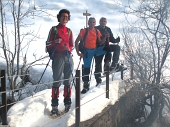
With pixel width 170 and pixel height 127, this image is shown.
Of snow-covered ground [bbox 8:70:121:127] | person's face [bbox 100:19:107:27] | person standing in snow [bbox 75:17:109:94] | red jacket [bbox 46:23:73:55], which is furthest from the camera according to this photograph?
person's face [bbox 100:19:107:27]

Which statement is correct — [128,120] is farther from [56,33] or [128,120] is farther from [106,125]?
[56,33]

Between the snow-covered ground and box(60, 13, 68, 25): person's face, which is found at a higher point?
box(60, 13, 68, 25): person's face

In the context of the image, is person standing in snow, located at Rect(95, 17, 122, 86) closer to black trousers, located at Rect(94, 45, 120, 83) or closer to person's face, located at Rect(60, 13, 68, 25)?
black trousers, located at Rect(94, 45, 120, 83)

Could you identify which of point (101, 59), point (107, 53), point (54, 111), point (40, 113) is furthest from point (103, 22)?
point (40, 113)

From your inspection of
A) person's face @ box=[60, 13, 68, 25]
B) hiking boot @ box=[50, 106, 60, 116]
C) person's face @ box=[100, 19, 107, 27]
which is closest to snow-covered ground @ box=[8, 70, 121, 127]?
hiking boot @ box=[50, 106, 60, 116]

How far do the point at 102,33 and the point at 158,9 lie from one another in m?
3.30

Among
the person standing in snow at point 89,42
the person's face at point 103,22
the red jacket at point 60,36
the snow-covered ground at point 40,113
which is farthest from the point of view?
the person's face at point 103,22

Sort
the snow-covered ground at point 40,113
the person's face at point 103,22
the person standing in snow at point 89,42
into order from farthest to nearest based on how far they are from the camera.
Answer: the person's face at point 103,22
the person standing in snow at point 89,42
the snow-covered ground at point 40,113

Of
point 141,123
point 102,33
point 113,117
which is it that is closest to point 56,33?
point 102,33

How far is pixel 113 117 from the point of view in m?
5.54

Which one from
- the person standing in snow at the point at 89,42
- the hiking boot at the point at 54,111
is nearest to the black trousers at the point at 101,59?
the person standing in snow at the point at 89,42

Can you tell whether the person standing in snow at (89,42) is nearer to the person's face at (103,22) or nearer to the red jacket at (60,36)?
the person's face at (103,22)

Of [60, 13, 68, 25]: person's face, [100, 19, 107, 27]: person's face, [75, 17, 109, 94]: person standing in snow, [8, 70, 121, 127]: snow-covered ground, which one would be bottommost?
[8, 70, 121, 127]: snow-covered ground

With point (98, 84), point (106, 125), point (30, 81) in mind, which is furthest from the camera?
point (30, 81)
